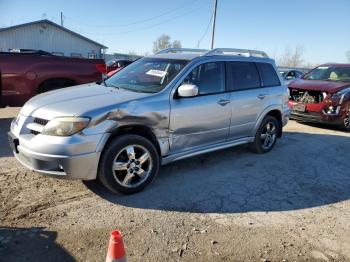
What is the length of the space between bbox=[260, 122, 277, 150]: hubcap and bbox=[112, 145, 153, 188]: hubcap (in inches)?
113

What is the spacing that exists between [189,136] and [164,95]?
0.74 meters

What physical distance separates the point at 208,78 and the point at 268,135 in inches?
81.0

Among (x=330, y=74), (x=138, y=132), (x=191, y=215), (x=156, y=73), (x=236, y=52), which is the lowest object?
(x=191, y=215)

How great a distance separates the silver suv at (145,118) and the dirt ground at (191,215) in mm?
423

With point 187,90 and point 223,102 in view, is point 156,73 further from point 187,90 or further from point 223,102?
point 223,102

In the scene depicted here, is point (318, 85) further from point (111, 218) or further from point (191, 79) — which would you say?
point (111, 218)

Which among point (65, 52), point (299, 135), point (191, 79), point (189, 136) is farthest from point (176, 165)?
point (65, 52)

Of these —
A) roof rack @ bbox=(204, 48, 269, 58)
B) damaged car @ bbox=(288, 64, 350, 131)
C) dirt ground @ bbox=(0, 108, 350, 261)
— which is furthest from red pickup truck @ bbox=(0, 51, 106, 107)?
damaged car @ bbox=(288, 64, 350, 131)

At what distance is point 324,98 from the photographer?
9.30 metres

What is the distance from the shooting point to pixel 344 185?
532 cm

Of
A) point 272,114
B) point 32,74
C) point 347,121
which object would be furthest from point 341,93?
point 32,74

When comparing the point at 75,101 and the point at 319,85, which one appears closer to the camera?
the point at 75,101

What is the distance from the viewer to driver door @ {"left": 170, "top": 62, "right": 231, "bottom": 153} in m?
4.88

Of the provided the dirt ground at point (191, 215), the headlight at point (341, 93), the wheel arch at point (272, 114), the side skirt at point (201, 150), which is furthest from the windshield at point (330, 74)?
the side skirt at point (201, 150)
